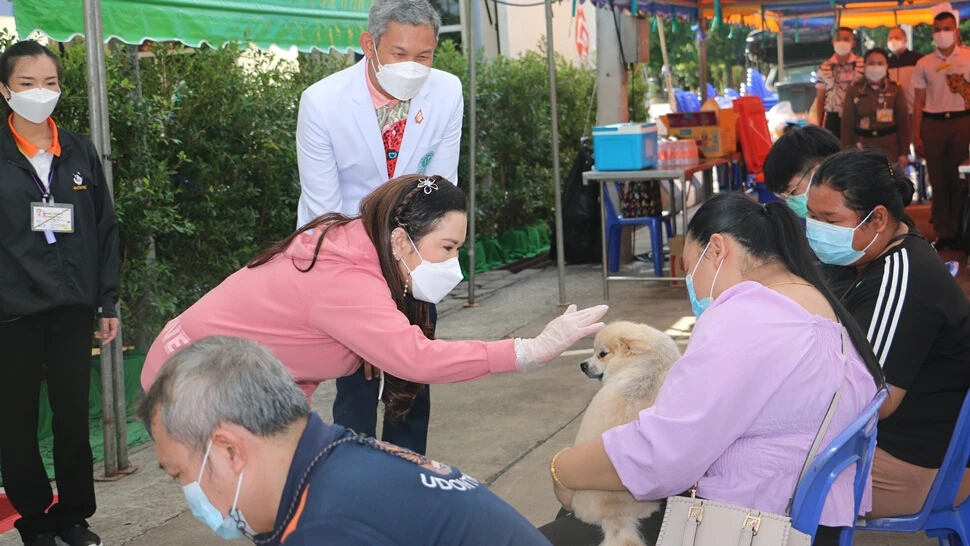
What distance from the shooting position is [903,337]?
2.59 meters

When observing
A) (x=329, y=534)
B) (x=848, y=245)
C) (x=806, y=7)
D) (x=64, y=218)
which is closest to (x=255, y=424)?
(x=329, y=534)

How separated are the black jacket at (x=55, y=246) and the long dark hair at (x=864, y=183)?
252cm

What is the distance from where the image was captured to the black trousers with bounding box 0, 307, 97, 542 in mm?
3646

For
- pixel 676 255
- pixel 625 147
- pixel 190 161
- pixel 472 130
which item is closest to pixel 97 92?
pixel 190 161

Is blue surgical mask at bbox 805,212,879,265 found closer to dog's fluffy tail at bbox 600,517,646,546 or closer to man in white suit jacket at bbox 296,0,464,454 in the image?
dog's fluffy tail at bbox 600,517,646,546

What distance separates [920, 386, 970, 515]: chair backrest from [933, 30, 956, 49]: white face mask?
8094mm

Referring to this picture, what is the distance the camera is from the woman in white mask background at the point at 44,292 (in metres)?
3.62

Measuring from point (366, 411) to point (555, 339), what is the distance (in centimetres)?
109

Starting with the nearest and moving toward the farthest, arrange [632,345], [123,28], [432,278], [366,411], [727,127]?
1. [432,278]
2. [632,345]
3. [366,411]
4. [123,28]
5. [727,127]

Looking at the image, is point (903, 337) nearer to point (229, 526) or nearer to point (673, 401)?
point (673, 401)

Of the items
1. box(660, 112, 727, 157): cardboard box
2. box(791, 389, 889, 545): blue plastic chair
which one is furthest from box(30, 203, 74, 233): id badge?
box(660, 112, 727, 157): cardboard box

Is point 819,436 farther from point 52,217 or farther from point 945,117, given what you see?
point 945,117

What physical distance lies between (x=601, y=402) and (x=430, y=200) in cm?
81

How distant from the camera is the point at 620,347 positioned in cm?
323
